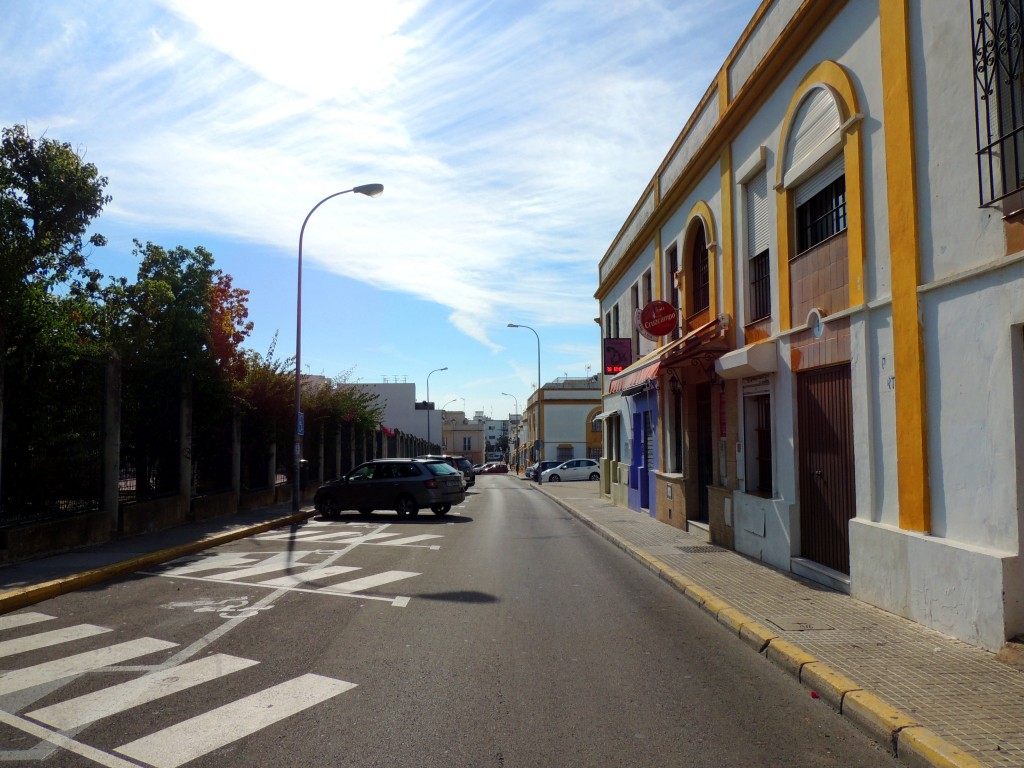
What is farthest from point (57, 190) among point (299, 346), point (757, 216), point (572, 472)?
point (572, 472)

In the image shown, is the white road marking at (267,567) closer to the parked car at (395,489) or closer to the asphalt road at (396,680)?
the asphalt road at (396,680)

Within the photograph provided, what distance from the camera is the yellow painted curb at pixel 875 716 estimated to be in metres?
4.43

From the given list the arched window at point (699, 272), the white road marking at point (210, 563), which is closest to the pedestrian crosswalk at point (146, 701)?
the white road marking at point (210, 563)

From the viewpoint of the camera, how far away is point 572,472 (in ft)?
159

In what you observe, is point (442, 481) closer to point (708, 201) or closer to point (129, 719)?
point (708, 201)

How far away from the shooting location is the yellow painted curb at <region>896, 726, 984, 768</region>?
3938 millimetres

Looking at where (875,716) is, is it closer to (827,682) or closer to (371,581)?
(827,682)

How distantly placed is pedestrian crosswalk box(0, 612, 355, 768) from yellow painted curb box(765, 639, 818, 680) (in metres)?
3.34

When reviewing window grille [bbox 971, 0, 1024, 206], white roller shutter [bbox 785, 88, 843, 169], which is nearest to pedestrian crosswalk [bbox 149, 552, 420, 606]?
window grille [bbox 971, 0, 1024, 206]

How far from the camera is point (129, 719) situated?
4.76 metres

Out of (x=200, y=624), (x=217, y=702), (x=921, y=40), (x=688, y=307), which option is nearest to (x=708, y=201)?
(x=688, y=307)

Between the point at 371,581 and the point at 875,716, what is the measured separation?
670 centimetres

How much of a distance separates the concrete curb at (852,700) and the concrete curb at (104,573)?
7495 mm

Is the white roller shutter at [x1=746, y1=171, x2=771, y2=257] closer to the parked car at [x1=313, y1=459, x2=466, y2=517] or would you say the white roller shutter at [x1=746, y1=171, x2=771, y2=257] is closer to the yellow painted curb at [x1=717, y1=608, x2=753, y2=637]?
the yellow painted curb at [x1=717, y1=608, x2=753, y2=637]
